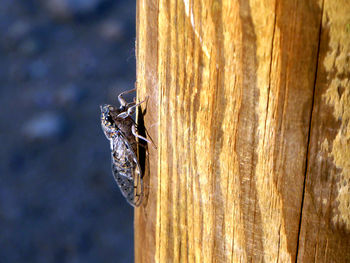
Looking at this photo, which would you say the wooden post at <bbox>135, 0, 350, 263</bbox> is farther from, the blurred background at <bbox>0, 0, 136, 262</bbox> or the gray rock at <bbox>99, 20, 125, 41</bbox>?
the gray rock at <bbox>99, 20, 125, 41</bbox>

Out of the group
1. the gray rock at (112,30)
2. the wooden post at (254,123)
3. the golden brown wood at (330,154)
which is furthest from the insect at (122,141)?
the gray rock at (112,30)

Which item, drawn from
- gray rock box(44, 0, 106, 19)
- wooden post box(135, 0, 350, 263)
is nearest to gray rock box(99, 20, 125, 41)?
gray rock box(44, 0, 106, 19)

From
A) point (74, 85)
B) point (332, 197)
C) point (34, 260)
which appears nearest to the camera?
point (332, 197)

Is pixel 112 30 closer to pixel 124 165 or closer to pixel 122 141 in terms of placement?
pixel 122 141

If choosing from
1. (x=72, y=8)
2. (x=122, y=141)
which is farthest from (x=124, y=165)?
(x=72, y=8)

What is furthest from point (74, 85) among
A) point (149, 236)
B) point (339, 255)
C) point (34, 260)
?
point (339, 255)

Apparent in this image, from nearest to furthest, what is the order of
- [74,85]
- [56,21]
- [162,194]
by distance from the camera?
[162,194] → [74,85] → [56,21]

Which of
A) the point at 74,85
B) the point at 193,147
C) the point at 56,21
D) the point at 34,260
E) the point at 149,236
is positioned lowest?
the point at 34,260

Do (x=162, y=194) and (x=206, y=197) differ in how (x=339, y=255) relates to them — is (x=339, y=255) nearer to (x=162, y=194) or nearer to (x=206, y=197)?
(x=206, y=197)
